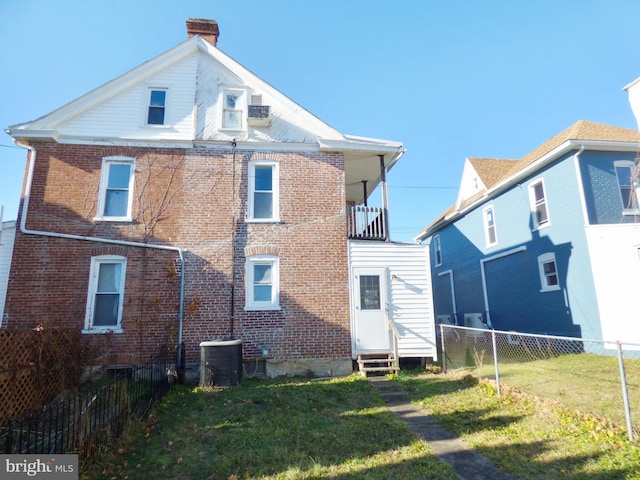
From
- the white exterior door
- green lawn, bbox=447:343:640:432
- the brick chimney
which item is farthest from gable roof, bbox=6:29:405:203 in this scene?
green lawn, bbox=447:343:640:432

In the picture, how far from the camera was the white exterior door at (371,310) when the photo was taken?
976 centimetres

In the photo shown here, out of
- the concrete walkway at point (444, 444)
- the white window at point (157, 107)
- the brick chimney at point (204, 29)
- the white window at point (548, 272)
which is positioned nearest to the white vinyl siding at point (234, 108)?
the white window at point (157, 107)

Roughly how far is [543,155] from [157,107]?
42.4ft

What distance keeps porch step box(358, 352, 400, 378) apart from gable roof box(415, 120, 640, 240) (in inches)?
350

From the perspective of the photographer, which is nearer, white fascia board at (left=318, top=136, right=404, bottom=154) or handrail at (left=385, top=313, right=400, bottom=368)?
handrail at (left=385, top=313, right=400, bottom=368)

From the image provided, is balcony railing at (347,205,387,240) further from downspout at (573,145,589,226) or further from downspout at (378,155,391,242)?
downspout at (573,145,589,226)

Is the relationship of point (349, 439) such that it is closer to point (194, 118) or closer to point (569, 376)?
point (569, 376)

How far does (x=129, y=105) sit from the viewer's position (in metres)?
10.7

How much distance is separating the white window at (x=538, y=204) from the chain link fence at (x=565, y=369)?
4.27 metres

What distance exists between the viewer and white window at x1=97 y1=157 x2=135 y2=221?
1005 centimetres

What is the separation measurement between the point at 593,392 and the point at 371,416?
4.34m

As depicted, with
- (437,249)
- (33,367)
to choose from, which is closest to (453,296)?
(437,249)

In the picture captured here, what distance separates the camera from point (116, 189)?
33.5 feet

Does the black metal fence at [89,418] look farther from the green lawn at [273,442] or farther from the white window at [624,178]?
the white window at [624,178]
